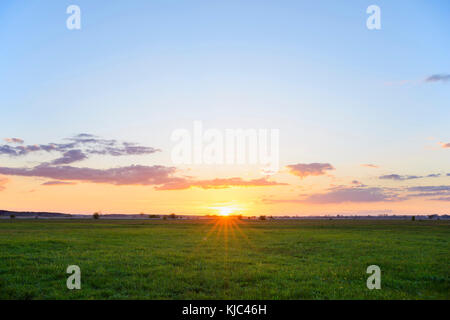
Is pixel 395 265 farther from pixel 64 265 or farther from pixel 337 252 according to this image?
pixel 64 265

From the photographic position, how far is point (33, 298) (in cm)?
1541

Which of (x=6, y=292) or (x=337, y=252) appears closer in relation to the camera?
Result: (x=6, y=292)

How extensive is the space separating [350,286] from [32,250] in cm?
2814
